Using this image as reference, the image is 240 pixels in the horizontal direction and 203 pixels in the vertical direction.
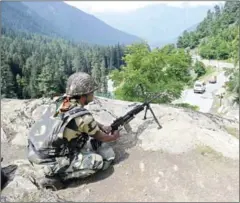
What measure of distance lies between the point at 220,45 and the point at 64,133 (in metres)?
70.4

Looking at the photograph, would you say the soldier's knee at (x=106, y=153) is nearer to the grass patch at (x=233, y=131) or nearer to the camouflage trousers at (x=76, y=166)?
the camouflage trousers at (x=76, y=166)

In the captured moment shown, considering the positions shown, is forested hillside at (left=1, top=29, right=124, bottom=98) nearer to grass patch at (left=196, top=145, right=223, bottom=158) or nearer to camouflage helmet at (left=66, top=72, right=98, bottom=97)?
grass patch at (left=196, top=145, right=223, bottom=158)

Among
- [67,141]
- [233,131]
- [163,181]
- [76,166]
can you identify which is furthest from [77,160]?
[233,131]

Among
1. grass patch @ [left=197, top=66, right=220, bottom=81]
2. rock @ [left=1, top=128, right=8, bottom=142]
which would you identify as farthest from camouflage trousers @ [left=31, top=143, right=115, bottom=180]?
grass patch @ [left=197, top=66, right=220, bottom=81]

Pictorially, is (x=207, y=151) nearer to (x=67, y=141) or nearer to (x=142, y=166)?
(x=142, y=166)

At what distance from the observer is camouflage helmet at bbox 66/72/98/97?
6559 millimetres

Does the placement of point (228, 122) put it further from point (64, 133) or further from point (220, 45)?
point (220, 45)

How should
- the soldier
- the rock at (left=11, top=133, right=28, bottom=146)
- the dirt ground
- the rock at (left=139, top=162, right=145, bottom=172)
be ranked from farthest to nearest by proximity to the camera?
the rock at (left=11, top=133, right=28, bottom=146), the rock at (left=139, top=162, right=145, bottom=172), the soldier, the dirt ground

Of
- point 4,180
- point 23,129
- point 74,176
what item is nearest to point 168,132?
point 74,176

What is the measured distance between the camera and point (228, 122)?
9156 millimetres

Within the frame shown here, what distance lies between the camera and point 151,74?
2984cm

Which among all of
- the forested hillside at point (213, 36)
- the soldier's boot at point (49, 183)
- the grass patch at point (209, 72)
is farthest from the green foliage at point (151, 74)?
the forested hillside at point (213, 36)

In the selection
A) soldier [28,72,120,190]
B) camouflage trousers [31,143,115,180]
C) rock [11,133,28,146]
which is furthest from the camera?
rock [11,133,28,146]

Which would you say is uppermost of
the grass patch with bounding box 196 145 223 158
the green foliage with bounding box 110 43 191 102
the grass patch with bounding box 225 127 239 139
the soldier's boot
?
the grass patch with bounding box 196 145 223 158
